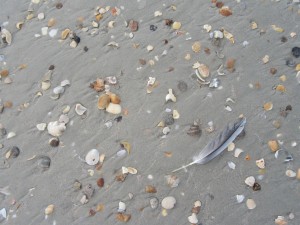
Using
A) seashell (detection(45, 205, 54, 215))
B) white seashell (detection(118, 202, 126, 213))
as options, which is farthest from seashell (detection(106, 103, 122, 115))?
seashell (detection(45, 205, 54, 215))

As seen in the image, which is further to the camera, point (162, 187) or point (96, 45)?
point (96, 45)

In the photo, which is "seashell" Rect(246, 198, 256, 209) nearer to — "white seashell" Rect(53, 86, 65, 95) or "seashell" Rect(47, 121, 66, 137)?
"seashell" Rect(47, 121, 66, 137)

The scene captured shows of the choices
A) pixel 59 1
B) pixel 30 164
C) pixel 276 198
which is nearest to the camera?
pixel 276 198

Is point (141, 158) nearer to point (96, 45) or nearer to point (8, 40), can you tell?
point (96, 45)

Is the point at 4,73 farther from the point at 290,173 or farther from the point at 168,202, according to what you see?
the point at 290,173

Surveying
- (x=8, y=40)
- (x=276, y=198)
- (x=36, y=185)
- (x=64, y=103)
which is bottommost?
(x=276, y=198)

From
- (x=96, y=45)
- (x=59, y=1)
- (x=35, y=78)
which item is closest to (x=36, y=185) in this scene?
(x=35, y=78)

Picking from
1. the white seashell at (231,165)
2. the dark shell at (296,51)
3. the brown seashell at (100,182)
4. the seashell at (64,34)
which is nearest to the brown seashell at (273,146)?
the white seashell at (231,165)

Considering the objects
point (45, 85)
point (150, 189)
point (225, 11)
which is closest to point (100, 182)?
point (150, 189)
